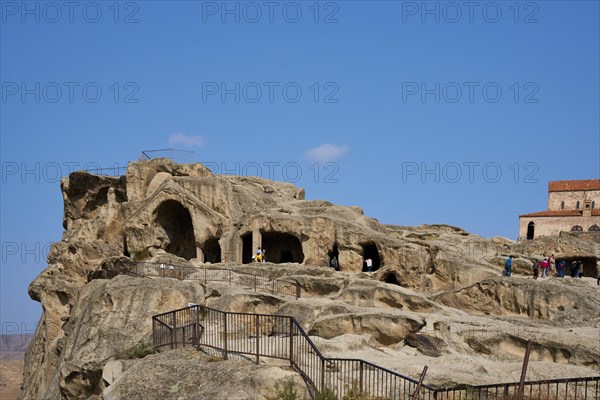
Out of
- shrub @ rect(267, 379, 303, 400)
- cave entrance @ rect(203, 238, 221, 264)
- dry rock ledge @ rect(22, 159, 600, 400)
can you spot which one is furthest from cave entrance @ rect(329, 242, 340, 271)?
shrub @ rect(267, 379, 303, 400)

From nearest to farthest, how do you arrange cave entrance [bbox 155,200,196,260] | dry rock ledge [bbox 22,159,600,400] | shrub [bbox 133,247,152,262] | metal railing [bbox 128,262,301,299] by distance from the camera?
1. dry rock ledge [bbox 22,159,600,400]
2. metal railing [bbox 128,262,301,299]
3. shrub [bbox 133,247,152,262]
4. cave entrance [bbox 155,200,196,260]

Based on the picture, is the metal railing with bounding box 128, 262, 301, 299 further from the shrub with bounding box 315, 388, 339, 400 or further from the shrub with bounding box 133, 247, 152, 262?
the shrub with bounding box 315, 388, 339, 400

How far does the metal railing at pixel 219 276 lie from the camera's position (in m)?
32.4

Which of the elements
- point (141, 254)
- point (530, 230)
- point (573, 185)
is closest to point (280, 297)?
point (141, 254)

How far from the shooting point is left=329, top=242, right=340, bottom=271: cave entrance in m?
39.0

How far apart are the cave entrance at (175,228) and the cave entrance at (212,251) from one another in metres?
2.38

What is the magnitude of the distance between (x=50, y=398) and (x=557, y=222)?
43792 millimetres

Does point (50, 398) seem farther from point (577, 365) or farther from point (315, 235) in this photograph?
point (577, 365)

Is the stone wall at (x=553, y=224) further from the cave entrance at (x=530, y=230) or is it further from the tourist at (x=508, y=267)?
the tourist at (x=508, y=267)

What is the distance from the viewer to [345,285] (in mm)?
32750

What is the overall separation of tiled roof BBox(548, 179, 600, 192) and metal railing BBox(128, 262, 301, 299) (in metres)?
39.0

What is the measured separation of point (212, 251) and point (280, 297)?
15.6 meters

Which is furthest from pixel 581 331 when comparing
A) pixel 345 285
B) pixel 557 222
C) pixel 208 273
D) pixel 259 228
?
pixel 557 222

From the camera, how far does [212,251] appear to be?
44844mm
